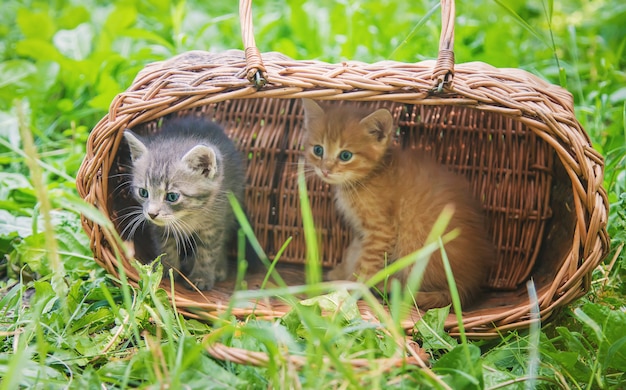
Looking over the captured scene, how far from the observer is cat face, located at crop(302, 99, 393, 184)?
2.52 meters

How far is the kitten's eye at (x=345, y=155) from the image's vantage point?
8.41 ft

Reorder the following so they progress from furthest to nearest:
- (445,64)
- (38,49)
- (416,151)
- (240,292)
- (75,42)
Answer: (75,42) → (38,49) → (416,151) → (445,64) → (240,292)

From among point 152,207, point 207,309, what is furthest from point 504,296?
point 152,207

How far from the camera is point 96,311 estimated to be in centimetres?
213

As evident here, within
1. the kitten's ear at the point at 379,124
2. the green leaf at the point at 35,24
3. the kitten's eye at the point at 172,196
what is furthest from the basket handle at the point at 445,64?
the green leaf at the point at 35,24

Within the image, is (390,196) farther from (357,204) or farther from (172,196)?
(172,196)

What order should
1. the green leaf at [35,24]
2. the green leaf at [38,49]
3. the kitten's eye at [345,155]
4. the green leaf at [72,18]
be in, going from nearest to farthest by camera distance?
the kitten's eye at [345,155], the green leaf at [38,49], the green leaf at [35,24], the green leaf at [72,18]

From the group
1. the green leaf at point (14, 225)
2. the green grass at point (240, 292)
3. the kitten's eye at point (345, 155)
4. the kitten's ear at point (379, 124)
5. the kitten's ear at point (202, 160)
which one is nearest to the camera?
the green grass at point (240, 292)

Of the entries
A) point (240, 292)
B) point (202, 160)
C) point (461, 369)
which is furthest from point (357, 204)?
point (240, 292)

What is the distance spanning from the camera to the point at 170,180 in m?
2.39

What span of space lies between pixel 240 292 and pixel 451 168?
5.07ft

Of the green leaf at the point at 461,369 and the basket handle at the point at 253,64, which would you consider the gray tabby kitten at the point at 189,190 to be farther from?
the green leaf at the point at 461,369

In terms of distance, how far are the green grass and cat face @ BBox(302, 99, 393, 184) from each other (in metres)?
0.46

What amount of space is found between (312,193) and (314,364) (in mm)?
1501
